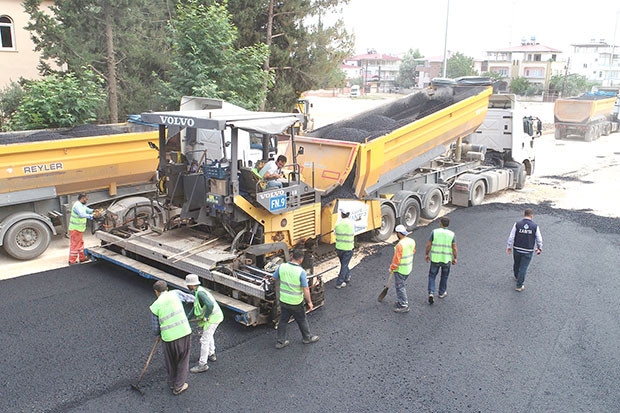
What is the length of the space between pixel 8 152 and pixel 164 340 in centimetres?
554

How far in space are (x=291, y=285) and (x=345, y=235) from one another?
6.78 ft

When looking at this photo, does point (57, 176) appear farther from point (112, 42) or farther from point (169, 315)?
point (112, 42)

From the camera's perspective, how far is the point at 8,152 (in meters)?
8.88

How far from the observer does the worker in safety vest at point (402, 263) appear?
7195 millimetres

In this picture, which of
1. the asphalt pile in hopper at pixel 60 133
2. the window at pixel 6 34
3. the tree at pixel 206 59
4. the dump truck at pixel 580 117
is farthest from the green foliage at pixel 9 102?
the dump truck at pixel 580 117

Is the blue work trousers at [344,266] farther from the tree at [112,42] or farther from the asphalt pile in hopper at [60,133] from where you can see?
the tree at [112,42]

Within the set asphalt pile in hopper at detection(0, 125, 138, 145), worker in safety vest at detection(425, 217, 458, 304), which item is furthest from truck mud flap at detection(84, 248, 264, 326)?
asphalt pile in hopper at detection(0, 125, 138, 145)

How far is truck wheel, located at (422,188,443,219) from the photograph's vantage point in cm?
1176

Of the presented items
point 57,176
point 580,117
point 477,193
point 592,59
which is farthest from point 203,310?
point 592,59

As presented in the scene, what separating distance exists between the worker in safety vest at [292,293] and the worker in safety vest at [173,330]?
125 cm

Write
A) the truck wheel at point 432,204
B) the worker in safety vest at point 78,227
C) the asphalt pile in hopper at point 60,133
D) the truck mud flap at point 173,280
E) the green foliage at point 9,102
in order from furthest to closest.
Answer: the green foliage at point 9,102
the truck wheel at point 432,204
the asphalt pile in hopper at point 60,133
the worker in safety vest at point 78,227
the truck mud flap at point 173,280

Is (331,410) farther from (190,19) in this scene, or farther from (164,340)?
(190,19)

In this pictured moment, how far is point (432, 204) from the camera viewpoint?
40.0 feet

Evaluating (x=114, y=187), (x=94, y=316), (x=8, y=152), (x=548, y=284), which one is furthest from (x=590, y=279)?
(x=8, y=152)
